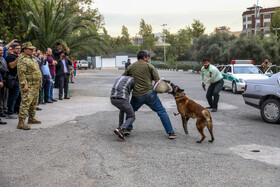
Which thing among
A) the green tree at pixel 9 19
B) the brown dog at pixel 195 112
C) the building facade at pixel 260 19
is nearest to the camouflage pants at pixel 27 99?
the brown dog at pixel 195 112

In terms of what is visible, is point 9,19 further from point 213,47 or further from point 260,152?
point 213,47

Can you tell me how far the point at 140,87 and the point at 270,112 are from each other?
381 centimetres

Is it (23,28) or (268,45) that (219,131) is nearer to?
(23,28)

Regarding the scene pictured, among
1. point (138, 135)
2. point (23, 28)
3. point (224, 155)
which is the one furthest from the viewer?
point (23, 28)

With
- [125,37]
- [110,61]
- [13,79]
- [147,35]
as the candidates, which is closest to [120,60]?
[110,61]

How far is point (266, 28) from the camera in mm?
93688

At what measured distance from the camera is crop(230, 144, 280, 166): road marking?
16.3 feet

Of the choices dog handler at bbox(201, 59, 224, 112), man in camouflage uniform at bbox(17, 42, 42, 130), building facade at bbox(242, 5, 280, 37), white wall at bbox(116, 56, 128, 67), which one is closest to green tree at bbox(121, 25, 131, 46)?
white wall at bbox(116, 56, 128, 67)

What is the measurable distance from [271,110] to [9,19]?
10.00m

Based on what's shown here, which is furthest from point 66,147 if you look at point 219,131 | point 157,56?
point 157,56

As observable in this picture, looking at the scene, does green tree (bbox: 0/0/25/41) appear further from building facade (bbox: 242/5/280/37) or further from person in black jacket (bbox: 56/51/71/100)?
building facade (bbox: 242/5/280/37)

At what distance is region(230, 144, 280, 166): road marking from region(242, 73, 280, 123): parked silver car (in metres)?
2.57

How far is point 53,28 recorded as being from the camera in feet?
51.5

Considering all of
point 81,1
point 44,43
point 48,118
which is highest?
point 81,1
